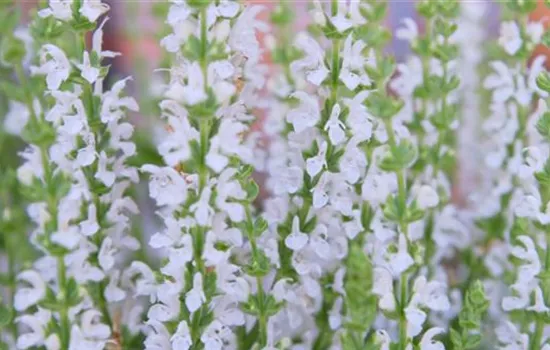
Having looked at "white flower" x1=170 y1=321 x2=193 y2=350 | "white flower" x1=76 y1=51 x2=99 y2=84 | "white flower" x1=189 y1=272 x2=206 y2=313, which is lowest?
"white flower" x1=170 y1=321 x2=193 y2=350

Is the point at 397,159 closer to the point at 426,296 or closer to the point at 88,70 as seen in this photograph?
the point at 426,296

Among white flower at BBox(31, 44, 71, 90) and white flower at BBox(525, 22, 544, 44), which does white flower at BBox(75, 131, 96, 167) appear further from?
white flower at BBox(525, 22, 544, 44)

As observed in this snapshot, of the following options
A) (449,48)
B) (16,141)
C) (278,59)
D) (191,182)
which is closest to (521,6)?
(449,48)

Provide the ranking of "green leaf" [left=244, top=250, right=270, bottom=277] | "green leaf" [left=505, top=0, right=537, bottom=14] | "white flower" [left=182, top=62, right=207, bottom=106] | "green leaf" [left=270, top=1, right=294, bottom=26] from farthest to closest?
"green leaf" [left=270, top=1, right=294, bottom=26], "green leaf" [left=505, top=0, right=537, bottom=14], "green leaf" [left=244, top=250, right=270, bottom=277], "white flower" [left=182, top=62, right=207, bottom=106]

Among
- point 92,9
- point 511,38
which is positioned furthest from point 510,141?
point 92,9

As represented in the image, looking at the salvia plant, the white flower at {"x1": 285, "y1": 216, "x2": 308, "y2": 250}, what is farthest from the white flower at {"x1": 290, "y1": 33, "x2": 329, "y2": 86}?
the white flower at {"x1": 285, "y1": 216, "x2": 308, "y2": 250}

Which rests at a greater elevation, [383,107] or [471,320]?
[383,107]

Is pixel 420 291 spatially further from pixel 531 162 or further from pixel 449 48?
pixel 449 48
